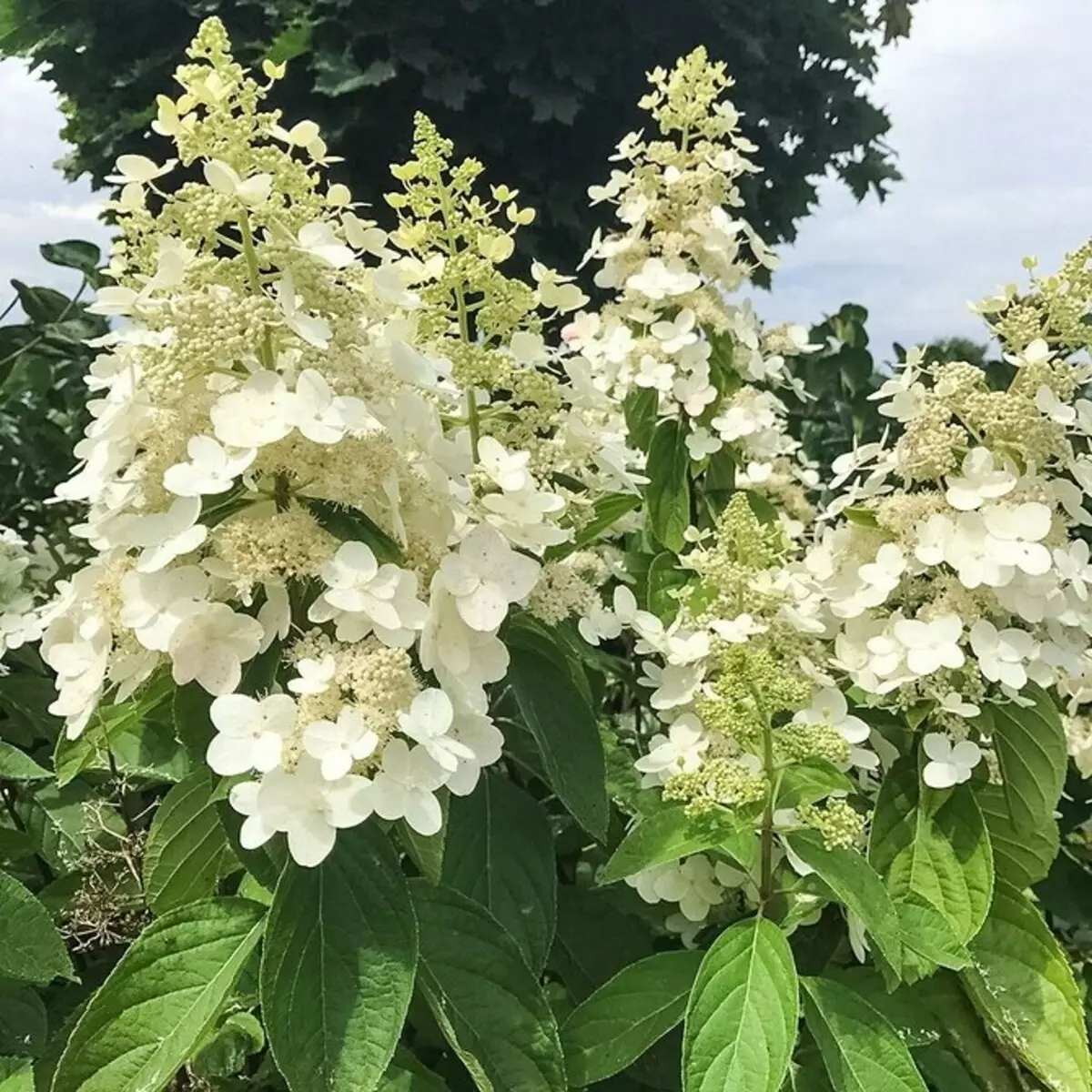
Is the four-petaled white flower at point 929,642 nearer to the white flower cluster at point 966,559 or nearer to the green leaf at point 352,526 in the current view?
the white flower cluster at point 966,559

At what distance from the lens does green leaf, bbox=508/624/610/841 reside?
31.3 inches

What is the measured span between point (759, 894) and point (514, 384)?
0.41 meters

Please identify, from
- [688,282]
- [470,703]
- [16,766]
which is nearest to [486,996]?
[470,703]

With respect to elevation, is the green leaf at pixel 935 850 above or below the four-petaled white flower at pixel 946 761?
below

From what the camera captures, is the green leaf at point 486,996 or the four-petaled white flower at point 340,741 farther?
the green leaf at point 486,996

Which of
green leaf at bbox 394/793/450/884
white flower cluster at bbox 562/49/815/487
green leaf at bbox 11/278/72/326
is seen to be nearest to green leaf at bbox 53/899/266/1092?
green leaf at bbox 394/793/450/884

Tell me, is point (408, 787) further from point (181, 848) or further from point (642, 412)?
point (642, 412)

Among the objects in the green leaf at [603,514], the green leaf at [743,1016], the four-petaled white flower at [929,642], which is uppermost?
the green leaf at [603,514]

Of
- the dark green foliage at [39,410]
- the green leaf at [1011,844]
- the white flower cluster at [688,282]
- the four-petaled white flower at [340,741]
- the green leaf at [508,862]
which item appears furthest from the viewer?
the dark green foliage at [39,410]

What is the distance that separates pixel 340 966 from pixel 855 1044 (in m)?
0.35

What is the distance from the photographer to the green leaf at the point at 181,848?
800mm

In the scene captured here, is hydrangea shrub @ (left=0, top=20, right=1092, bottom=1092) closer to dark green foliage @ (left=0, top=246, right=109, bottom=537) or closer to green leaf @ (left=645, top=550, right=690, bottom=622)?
green leaf @ (left=645, top=550, right=690, bottom=622)

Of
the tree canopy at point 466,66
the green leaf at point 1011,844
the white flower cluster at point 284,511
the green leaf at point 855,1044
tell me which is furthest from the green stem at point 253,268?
the tree canopy at point 466,66

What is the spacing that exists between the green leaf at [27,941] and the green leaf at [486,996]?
0.24 metres
